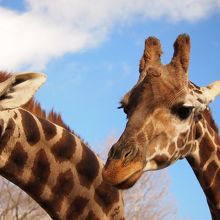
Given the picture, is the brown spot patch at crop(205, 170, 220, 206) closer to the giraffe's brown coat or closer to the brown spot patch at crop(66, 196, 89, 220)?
the giraffe's brown coat

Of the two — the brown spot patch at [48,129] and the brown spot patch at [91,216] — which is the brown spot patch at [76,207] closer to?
the brown spot patch at [91,216]

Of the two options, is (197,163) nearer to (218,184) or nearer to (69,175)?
(218,184)

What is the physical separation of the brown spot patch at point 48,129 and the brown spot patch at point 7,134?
0.47 m

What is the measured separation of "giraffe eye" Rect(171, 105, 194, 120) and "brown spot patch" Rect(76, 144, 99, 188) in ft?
5.02

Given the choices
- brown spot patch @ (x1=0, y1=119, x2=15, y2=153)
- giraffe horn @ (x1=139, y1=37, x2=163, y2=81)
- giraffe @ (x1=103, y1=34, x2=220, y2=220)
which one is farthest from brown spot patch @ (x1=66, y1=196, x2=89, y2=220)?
giraffe horn @ (x1=139, y1=37, x2=163, y2=81)

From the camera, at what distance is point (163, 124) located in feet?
18.4

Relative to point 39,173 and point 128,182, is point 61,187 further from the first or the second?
point 128,182

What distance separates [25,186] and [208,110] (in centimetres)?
239

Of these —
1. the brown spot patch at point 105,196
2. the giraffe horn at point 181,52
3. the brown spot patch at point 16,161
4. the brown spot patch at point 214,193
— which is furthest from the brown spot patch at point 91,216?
the giraffe horn at point 181,52

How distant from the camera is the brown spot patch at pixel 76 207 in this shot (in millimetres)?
6512

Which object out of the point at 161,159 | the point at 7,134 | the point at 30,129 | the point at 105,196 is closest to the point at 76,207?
the point at 105,196

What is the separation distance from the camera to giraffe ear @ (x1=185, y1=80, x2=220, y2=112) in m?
5.77

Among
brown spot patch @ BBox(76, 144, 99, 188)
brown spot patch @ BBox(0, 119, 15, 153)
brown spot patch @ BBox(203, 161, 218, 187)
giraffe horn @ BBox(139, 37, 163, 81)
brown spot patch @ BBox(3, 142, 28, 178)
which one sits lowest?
brown spot patch @ BBox(203, 161, 218, 187)

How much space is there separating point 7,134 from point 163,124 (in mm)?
1824
